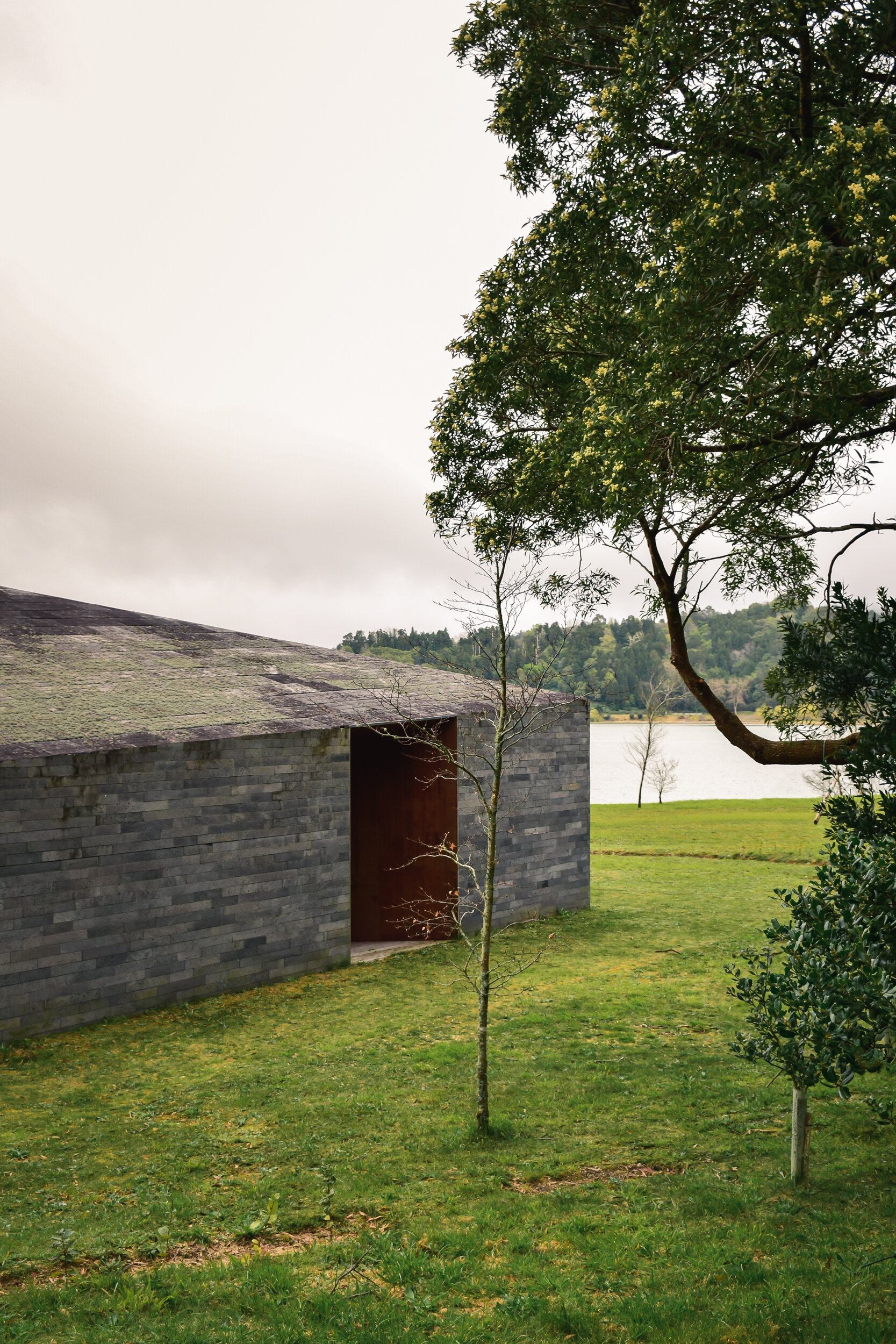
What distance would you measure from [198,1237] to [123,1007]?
5281 millimetres

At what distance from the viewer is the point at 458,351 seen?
38.8ft

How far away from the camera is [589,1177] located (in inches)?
257

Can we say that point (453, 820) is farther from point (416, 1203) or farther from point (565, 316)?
point (416, 1203)

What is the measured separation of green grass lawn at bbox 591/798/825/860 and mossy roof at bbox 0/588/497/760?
40.8ft

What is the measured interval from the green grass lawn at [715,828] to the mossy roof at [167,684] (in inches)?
489

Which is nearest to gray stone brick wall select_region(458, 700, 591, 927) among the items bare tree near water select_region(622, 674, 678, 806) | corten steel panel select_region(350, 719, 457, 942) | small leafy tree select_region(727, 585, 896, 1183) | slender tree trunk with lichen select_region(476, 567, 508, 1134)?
corten steel panel select_region(350, 719, 457, 942)

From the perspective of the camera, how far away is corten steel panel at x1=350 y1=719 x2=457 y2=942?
15.1 m

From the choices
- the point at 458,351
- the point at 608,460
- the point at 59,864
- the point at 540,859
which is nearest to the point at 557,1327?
the point at 608,460

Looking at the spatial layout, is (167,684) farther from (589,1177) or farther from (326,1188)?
(589,1177)

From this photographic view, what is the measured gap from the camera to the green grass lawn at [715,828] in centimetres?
2673

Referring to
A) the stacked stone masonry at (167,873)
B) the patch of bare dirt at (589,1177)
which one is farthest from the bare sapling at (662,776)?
the patch of bare dirt at (589,1177)

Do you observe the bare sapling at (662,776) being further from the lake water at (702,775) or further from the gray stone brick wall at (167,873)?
the gray stone brick wall at (167,873)

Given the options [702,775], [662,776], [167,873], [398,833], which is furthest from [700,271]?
[702,775]

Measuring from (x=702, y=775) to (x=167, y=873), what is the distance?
Answer: 199ft
